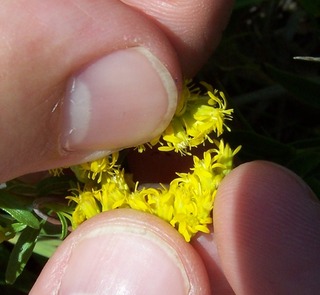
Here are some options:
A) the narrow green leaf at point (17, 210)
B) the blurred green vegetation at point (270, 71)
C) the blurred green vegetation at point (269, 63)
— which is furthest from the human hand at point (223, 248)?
the blurred green vegetation at point (269, 63)

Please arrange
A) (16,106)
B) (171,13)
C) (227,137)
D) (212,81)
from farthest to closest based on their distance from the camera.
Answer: (212,81), (227,137), (171,13), (16,106)

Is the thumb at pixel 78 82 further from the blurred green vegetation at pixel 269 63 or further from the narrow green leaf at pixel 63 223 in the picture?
the blurred green vegetation at pixel 269 63

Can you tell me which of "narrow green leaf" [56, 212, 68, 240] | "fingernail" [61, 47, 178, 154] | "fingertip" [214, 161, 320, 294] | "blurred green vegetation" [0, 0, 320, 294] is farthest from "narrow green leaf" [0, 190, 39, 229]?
"blurred green vegetation" [0, 0, 320, 294]

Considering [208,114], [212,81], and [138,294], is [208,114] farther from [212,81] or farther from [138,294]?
[212,81]

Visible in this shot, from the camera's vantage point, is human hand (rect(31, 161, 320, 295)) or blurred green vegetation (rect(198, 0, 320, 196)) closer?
human hand (rect(31, 161, 320, 295))

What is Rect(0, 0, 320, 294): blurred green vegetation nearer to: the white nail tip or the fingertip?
the fingertip

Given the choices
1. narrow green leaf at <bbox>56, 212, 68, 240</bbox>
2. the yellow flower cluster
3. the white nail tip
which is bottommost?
narrow green leaf at <bbox>56, 212, 68, 240</bbox>

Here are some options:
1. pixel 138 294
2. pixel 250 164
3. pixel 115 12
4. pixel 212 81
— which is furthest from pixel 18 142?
pixel 212 81
